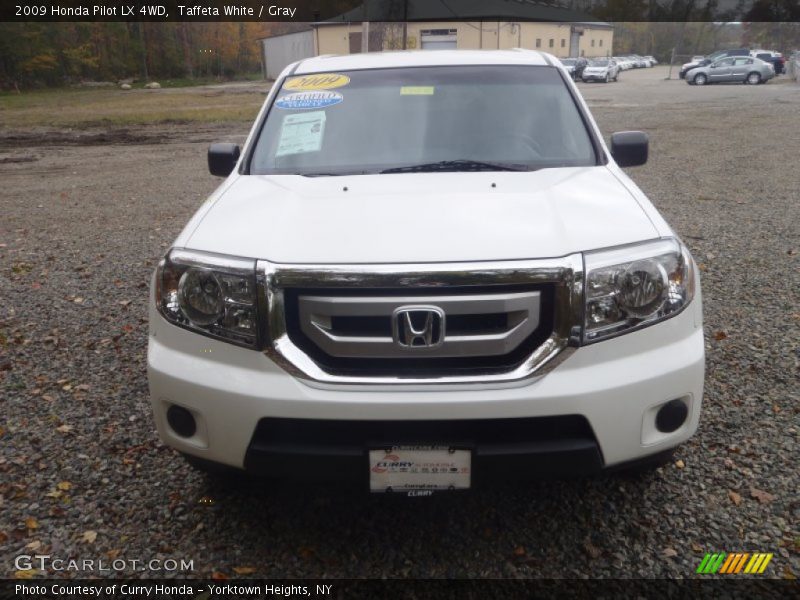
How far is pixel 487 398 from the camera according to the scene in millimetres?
2246

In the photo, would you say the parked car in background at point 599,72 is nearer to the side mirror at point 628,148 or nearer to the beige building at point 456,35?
the beige building at point 456,35

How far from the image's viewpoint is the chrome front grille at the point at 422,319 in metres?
2.28

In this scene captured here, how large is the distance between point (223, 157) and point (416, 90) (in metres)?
1.17

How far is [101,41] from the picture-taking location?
6047 cm

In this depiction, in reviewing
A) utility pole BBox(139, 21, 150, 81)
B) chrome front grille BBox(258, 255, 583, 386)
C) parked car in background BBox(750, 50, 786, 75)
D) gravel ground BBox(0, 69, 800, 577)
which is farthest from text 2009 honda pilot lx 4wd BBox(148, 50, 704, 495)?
utility pole BBox(139, 21, 150, 81)

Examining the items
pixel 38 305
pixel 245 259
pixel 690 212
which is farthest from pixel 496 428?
pixel 690 212

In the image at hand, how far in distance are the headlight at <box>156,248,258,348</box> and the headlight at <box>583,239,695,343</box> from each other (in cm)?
114

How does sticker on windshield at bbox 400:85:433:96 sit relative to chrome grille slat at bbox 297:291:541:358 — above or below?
above

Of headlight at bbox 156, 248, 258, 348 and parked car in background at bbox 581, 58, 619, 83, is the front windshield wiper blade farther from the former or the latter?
parked car in background at bbox 581, 58, 619, 83

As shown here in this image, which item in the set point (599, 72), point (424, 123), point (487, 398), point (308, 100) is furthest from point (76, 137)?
point (599, 72)

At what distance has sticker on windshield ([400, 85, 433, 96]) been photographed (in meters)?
3.79

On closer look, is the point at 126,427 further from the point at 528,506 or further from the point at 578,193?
the point at 578,193

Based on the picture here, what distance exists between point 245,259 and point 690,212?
24.4ft

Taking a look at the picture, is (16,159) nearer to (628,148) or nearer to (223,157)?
(223,157)
